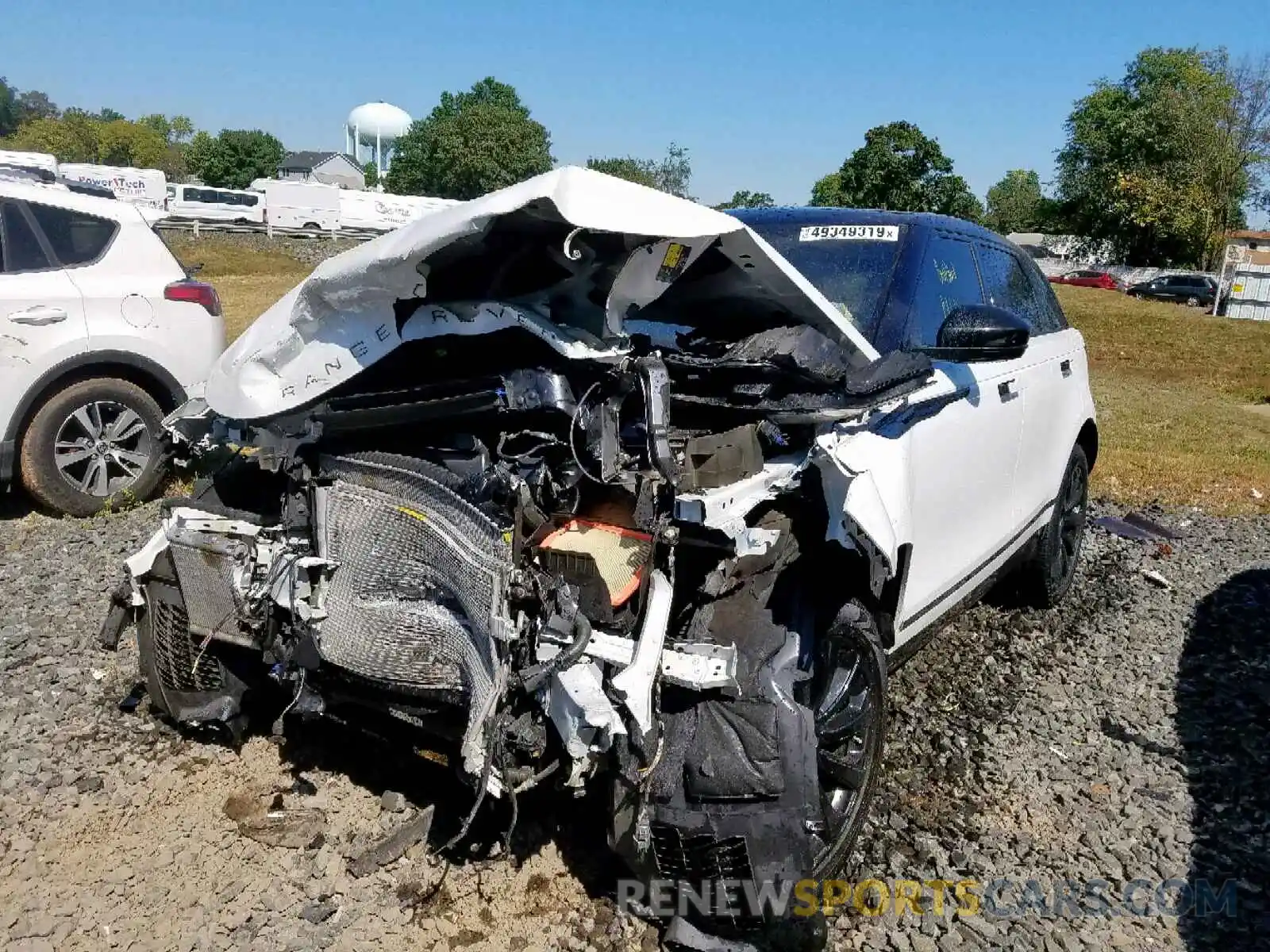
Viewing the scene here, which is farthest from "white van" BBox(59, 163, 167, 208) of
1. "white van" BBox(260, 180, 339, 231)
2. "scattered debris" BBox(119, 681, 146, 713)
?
"scattered debris" BBox(119, 681, 146, 713)

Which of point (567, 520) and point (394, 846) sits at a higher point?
point (567, 520)

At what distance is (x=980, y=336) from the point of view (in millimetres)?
3102

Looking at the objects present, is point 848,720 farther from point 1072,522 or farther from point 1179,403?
point 1179,403

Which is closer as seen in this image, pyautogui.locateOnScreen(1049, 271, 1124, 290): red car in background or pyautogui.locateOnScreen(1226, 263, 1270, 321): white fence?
pyautogui.locateOnScreen(1226, 263, 1270, 321): white fence

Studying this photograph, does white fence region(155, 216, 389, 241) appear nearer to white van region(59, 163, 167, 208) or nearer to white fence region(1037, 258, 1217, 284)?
white van region(59, 163, 167, 208)

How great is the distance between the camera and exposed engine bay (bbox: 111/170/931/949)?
→ 93.0 inches

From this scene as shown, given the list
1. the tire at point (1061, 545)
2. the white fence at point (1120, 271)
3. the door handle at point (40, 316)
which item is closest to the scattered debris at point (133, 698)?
the door handle at point (40, 316)

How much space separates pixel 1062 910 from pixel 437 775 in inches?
77.1

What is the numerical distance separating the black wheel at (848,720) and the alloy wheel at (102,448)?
491 cm

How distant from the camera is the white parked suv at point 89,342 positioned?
5.64 metres

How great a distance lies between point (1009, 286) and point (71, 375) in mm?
5249

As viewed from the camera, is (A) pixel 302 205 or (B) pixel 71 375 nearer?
(B) pixel 71 375

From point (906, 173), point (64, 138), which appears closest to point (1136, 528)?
point (906, 173)

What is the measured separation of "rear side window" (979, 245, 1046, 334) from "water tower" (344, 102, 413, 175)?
94504 millimetres
